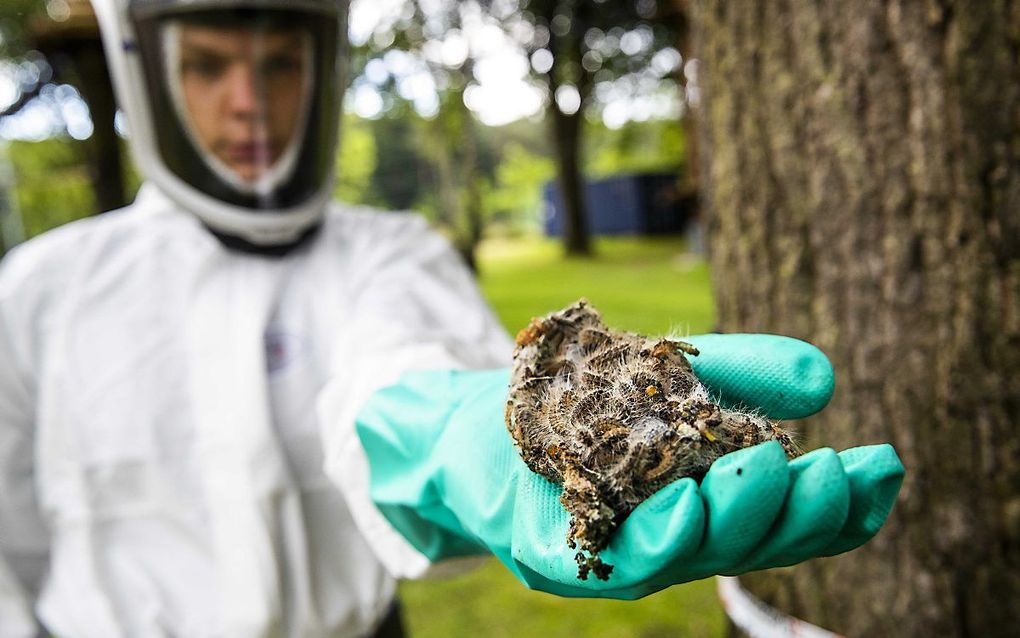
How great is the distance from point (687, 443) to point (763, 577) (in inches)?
50.6

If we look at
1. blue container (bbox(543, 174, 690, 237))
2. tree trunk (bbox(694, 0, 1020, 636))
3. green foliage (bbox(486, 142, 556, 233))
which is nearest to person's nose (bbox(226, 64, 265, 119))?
tree trunk (bbox(694, 0, 1020, 636))

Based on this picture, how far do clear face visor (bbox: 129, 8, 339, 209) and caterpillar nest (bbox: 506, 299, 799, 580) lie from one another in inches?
46.7

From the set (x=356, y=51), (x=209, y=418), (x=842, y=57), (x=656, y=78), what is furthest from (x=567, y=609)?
(x=656, y=78)

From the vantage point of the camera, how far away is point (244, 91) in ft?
5.74

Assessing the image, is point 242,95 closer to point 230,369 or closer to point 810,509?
point 230,369

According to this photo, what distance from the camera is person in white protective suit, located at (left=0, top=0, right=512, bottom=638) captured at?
154cm

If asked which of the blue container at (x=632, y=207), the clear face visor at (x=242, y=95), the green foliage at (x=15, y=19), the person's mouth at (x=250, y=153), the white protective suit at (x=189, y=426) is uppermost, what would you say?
the green foliage at (x=15, y=19)

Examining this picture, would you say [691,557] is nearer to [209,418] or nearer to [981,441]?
[981,441]

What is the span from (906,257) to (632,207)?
18212mm

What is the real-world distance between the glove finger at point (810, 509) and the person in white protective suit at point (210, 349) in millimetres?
767

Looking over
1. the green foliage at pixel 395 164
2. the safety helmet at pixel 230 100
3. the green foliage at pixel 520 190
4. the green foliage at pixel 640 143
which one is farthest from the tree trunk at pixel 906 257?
the green foliage at pixel 520 190

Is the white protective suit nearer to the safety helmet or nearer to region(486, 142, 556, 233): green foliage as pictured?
the safety helmet

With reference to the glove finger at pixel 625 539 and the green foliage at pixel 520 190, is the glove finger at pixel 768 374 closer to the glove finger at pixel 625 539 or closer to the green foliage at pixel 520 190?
the glove finger at pixel 625 539

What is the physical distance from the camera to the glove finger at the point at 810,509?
0.69 m
